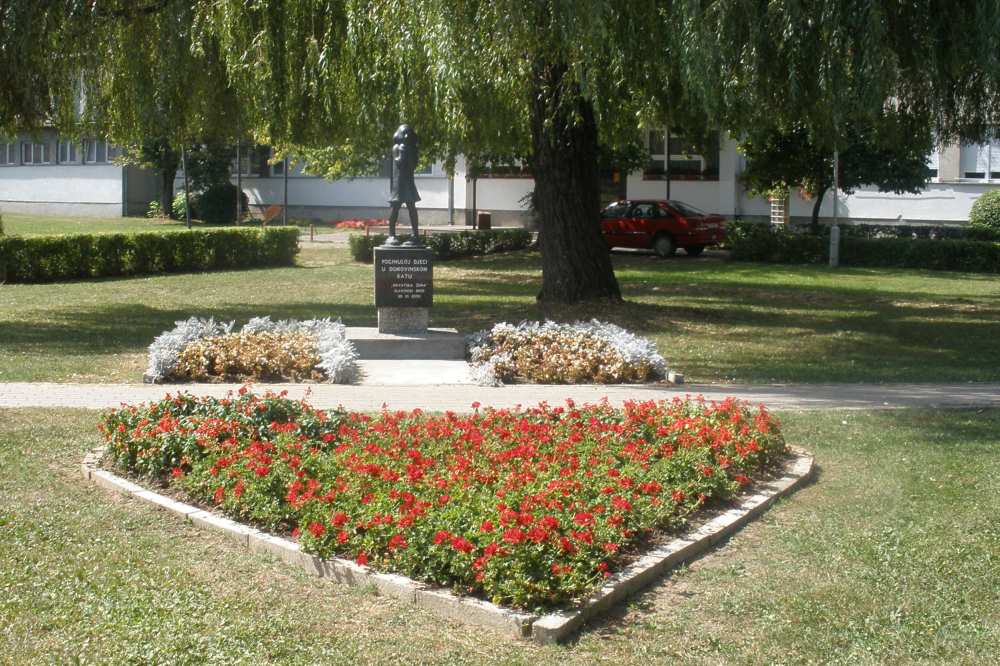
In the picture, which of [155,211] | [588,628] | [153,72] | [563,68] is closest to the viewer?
[588,628]

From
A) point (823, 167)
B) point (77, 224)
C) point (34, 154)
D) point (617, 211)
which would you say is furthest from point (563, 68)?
point (34, 154)

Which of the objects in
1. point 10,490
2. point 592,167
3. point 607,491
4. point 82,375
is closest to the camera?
point 607,491

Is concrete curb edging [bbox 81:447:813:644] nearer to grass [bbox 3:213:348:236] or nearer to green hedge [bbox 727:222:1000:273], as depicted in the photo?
green hedge [bbox 727:222:1000:273]

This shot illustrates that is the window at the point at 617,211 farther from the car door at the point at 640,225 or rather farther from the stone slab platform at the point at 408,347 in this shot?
the stone slab platform at the point at 408,347

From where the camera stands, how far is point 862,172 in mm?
32656

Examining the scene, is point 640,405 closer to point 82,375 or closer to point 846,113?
point 846,113

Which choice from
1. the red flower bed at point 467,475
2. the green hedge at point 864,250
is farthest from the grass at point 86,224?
the red flower bed at point 467,475

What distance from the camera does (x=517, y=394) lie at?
39.5 ft

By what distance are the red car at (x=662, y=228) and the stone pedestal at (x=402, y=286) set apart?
20.9 metres

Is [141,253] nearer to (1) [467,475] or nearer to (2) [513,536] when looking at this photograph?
(1) [467,475]

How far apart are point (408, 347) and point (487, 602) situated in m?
8.98

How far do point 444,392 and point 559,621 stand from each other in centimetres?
676

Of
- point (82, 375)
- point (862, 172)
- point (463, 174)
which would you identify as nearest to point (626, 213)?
point (862, 172)

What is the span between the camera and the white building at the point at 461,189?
39.1 m
